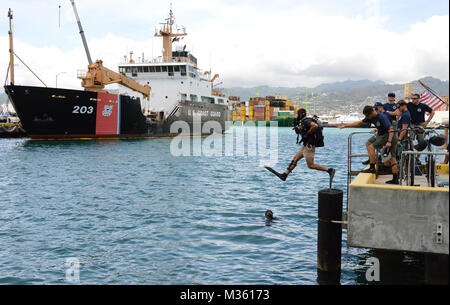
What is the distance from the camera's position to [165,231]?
11.1 m

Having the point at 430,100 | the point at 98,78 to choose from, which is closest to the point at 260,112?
the point at 98,78

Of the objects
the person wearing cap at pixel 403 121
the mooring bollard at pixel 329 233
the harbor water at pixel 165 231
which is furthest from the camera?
the person wearing cap at pixel 403 121

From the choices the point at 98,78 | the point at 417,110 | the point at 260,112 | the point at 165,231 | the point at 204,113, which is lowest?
the point at 165,231

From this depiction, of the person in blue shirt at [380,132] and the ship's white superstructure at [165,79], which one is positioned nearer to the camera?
the person in blue shirt at [380,132]

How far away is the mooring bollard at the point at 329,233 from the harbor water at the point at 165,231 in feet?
1.76

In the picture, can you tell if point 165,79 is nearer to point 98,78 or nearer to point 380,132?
point 98,78

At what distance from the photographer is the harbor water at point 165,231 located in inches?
319

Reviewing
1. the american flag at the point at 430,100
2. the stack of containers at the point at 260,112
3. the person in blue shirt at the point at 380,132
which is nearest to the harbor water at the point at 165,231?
the person in blue shirt at the point at 380,132

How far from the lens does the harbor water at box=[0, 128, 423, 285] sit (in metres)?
8.11

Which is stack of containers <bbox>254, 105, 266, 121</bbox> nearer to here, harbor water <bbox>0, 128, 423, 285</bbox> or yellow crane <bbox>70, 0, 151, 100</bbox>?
yellow crane <bbox>70, 0, 151, 100</bbox>

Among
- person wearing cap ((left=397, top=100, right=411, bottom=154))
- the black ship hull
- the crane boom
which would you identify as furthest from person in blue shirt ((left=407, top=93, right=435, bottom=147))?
the crane boom

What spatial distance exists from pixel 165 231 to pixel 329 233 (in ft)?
18.0

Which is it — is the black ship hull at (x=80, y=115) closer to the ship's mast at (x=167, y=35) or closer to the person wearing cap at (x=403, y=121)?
the ship's mast at (x=167, y=35)

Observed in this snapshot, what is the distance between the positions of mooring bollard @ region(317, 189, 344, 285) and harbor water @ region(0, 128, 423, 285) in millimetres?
536
